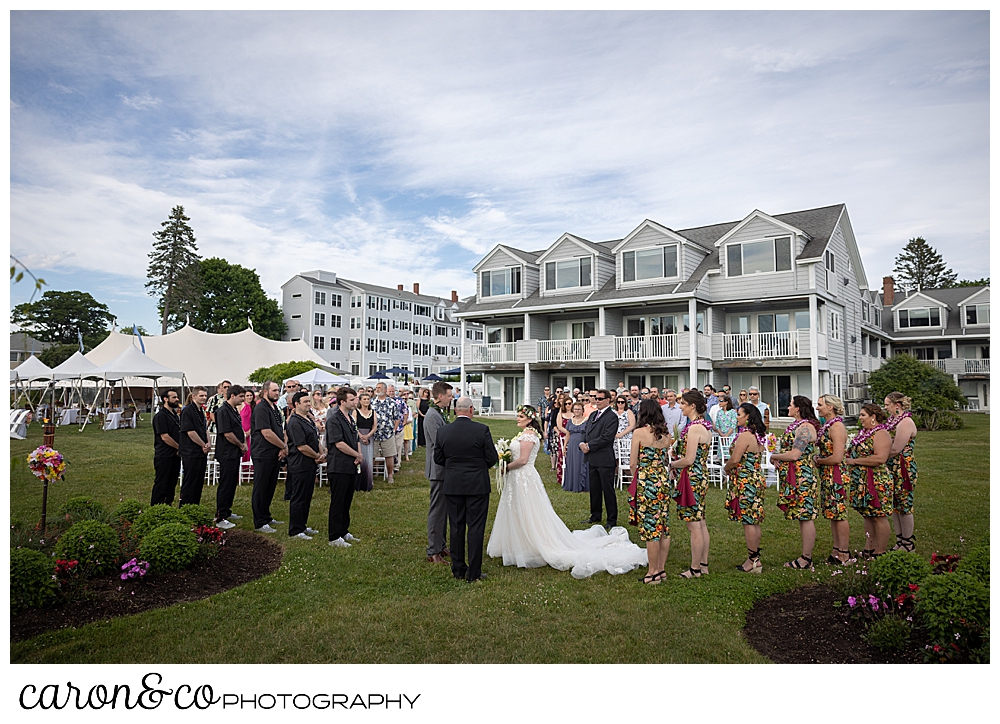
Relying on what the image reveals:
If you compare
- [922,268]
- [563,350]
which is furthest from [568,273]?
[922,268]

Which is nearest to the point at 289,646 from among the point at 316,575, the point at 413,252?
the point at 316,575

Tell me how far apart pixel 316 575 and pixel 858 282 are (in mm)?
29627

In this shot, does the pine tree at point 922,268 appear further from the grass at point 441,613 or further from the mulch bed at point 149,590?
the mulch bed at point 149,590

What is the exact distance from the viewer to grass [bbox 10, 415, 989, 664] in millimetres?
4156

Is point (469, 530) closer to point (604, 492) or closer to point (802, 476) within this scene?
point (604, 492)

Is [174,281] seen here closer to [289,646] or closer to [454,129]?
[454,129]

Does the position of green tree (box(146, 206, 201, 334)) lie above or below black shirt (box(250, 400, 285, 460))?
above

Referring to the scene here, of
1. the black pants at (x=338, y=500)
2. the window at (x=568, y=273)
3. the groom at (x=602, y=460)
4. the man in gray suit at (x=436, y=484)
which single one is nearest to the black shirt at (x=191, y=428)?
the black pants at (x=338, y=500)

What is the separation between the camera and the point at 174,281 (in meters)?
45.7

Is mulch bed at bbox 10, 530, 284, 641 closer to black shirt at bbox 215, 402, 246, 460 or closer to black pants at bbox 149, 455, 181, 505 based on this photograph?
black shirt at bbox 215, 402, 246, 460

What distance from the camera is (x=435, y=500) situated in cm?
660

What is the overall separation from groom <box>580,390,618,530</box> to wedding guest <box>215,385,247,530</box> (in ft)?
14.8

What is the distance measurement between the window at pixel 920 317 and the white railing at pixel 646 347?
21.1m

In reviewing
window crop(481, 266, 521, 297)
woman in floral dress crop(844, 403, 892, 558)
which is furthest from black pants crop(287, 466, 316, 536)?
window crop(481, 266, 521, 297)
